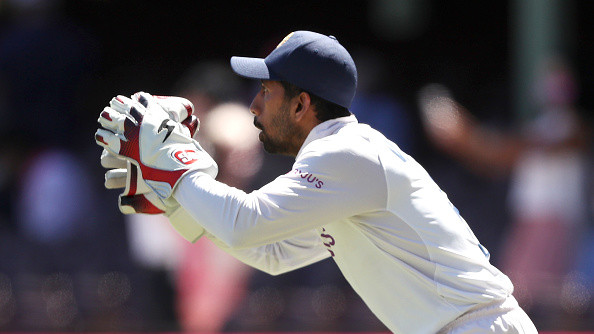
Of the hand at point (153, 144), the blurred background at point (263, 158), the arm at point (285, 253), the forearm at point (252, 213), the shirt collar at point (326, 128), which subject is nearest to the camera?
the forearm at point (252, 213)

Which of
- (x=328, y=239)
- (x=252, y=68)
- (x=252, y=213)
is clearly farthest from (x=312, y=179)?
(x=252, y=68)

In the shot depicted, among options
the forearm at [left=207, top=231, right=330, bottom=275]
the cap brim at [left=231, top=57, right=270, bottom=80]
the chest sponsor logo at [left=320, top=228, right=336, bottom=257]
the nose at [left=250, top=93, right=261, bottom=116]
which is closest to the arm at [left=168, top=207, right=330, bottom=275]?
the forearm at [left=207, top=231, right=330, bottom=275]

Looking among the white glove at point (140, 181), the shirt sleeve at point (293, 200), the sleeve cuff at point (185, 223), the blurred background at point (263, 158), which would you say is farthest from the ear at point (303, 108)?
the blurred background at point (263, 158)

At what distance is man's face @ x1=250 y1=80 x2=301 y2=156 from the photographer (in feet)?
10.5

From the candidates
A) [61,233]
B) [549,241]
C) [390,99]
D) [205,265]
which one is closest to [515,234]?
[549,241]

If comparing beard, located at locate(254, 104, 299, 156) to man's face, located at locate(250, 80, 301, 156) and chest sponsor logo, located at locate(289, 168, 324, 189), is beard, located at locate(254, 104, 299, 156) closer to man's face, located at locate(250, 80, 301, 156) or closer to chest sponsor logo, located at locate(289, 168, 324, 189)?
man's face, located at locate(250, 80, 301, 156)

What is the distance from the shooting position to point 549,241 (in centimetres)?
643

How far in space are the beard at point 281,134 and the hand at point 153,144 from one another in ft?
0.74

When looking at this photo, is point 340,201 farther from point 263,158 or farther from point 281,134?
point 263,158

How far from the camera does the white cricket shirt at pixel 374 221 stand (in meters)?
2.93

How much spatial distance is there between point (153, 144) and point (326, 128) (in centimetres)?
53

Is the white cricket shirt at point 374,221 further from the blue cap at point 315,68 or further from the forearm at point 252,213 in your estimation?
the blue cap at point 315,68

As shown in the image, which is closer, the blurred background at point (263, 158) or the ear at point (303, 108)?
the ear at point (303, 108)

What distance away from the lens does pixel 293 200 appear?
2.93m
